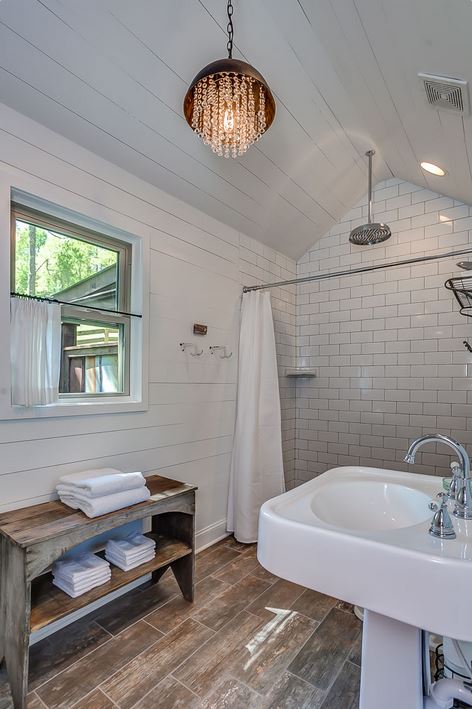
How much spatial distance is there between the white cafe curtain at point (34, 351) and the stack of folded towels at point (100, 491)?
0.38 m

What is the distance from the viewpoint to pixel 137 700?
1.38m

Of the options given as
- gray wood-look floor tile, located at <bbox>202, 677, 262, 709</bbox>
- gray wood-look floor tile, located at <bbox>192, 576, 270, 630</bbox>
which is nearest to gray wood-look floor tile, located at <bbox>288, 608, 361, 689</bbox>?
gray wood-look floor tile, located at <bbox>202, 677, 262, 709</bbox>

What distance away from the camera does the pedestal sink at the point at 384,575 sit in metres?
0.77

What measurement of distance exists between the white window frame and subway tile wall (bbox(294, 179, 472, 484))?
6.09 ft

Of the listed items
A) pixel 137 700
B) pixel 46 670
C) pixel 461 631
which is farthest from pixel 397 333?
pixel 46 670

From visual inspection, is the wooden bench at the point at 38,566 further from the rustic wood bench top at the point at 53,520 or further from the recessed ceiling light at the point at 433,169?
the recessed ceiling light at the point at 433,169

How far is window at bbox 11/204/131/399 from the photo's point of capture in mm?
1775

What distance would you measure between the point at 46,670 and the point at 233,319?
86.1 inches

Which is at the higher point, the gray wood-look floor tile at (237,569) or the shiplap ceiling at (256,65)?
the shiplap ceiling at (256,65)

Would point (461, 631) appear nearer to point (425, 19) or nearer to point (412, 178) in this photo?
point (425, 19)

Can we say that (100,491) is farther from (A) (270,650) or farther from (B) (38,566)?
(A) (270,650)

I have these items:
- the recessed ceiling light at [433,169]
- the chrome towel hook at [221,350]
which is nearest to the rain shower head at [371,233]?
the recessed ceiling light at [433,169]

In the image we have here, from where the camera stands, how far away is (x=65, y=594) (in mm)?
1543

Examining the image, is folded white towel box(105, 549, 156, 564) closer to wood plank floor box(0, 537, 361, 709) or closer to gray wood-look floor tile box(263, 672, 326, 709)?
wood plank floor box(0, 537, 361, 709)
